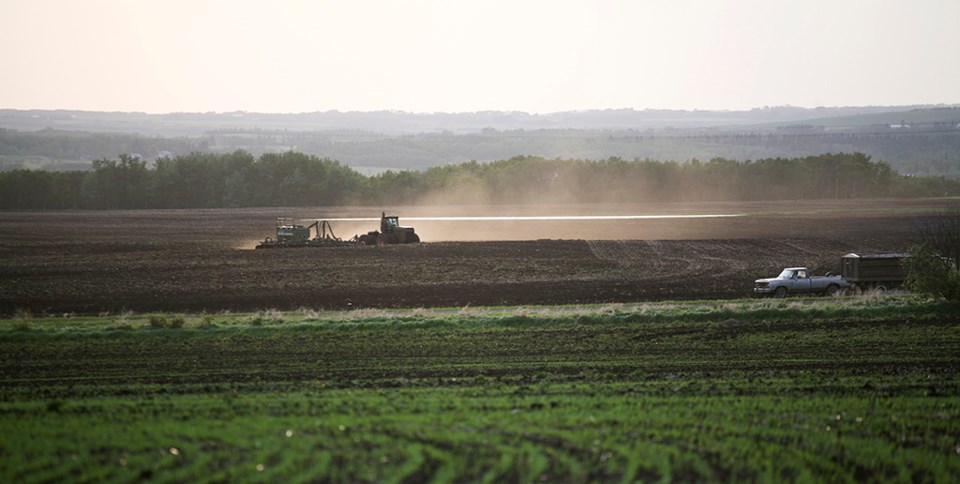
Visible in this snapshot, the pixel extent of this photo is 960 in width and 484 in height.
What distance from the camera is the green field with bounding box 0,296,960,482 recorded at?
1496 centimetres

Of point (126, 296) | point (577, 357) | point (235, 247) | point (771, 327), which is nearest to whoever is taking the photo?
point (577, 357)

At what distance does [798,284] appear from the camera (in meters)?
43.2

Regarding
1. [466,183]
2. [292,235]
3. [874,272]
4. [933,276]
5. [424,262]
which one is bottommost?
[424,262]

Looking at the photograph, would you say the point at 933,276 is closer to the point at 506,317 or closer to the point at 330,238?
the point at 506,317

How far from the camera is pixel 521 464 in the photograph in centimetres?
1491

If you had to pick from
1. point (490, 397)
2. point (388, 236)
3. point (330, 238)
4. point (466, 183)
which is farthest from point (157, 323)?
point (466, 183)

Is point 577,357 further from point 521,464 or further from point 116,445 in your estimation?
point 116,445

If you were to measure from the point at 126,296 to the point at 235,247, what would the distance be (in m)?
23.0

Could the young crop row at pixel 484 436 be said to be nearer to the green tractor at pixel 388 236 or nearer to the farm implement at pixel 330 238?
the farm implement at pixel 330 238

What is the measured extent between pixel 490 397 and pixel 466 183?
103 m

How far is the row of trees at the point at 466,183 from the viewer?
117625 mm

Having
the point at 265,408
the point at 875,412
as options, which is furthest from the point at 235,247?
the point at 875,412

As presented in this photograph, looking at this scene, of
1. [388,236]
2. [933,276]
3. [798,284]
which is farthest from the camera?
[388,236]

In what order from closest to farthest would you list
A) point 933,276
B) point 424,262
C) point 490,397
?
point 490,397 → point 933,276 → point 424,262
